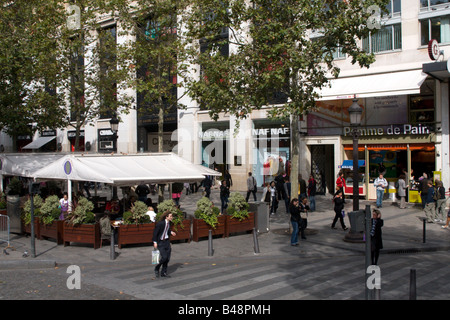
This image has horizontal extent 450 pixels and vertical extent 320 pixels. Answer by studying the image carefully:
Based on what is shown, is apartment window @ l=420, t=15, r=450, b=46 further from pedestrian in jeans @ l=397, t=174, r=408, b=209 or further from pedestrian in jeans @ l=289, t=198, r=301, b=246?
pedestrian in jeans @ l=289, t=198, r=301, b=246

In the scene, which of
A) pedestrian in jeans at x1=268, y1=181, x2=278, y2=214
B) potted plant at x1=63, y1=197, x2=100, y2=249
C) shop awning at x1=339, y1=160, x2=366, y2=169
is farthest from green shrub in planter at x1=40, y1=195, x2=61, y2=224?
shop awning at x1=339, y1=160, x2=366, y2=169

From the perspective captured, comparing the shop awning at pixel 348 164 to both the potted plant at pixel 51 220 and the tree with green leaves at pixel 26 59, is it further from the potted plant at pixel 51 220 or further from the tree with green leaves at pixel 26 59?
the tree with green leaves at pixel 26 59

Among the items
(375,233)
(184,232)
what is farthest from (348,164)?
(375,233)

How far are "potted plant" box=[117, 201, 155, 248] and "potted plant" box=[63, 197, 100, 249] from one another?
27.9 inches

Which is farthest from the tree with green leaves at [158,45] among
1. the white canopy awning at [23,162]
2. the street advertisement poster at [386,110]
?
the street advertisement poster at [386,110]

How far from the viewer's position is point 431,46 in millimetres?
20688

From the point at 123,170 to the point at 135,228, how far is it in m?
2.08

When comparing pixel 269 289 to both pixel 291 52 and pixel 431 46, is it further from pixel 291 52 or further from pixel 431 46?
pixel 431 46

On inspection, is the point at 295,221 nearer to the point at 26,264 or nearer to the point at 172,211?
the point at 172,211

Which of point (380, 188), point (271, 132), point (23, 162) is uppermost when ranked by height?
point (271, 132)

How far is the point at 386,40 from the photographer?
24156 mm

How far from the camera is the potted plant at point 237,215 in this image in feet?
51.0
